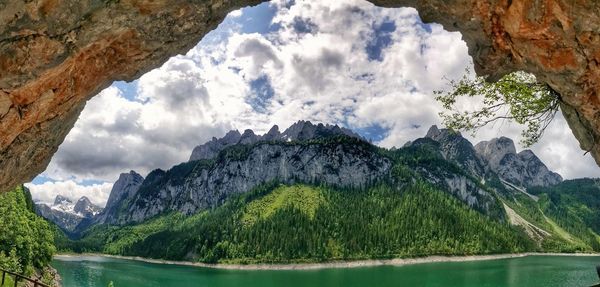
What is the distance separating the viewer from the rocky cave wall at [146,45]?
13469 mm

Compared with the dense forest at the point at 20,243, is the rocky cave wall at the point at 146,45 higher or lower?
higher

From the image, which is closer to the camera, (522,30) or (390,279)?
(522,30)

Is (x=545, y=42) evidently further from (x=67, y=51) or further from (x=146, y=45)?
(x=67, y=51)

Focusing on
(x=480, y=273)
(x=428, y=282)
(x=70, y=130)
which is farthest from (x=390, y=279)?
(x=70, y=130)

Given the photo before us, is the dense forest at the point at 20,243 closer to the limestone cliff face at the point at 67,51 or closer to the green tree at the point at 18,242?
the green tree at the point at 18,242

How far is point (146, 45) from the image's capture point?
61.2ft

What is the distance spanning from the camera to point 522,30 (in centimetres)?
1385

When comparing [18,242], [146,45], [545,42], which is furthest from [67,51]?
[18,242]

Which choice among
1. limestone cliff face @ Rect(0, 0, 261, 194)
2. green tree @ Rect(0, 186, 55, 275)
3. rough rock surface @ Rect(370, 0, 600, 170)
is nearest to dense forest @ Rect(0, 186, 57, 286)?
green tree @ Rect(0, 186, 55, 275)

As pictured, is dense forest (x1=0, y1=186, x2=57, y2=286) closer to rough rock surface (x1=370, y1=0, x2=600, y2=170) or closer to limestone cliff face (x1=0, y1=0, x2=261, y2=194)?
limestone cliff face (x1=0, y1=0, x2=261, y2=194)

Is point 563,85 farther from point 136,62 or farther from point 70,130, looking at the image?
point 70,130

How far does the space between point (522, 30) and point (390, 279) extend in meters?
129

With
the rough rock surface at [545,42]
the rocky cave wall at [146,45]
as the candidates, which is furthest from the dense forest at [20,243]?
the rough rock surface at [545,42]

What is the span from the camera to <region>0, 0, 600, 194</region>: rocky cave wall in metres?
13.5
